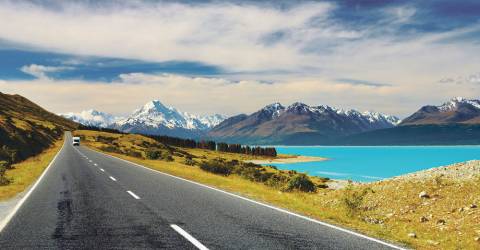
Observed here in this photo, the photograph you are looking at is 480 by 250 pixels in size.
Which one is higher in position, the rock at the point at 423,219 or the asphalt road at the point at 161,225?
the asphalt road at the point at 161,225

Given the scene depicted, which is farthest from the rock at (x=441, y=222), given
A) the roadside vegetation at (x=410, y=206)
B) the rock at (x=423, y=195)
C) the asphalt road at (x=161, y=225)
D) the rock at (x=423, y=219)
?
the asphalt road at (x=161, y=225)

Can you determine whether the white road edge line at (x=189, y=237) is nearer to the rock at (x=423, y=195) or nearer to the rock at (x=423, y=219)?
the rock at (x=423, y=219)

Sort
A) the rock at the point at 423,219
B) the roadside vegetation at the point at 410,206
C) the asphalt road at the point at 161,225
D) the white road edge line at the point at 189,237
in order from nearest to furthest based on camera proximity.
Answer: the white road edge line at the point at 189,237 → the asphalt road at the point at 161,225 → the roadside vegetation at the point at 410,206 → the rock at the point at 423,219

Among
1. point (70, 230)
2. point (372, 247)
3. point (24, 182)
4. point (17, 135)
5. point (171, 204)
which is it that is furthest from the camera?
point (17, 135)

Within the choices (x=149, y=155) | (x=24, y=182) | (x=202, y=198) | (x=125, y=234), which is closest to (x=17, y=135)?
(x=149, y=155)

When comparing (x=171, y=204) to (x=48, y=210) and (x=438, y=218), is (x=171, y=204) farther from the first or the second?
(x=438, y=218)

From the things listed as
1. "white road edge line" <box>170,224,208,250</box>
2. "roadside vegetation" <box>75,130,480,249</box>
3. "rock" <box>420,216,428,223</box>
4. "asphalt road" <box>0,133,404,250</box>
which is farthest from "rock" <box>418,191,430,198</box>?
"white road edge line" <box>170,224,208,250</box>

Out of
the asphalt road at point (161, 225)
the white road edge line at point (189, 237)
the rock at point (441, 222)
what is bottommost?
the rock at point (441, 222)

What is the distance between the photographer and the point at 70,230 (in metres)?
10.2

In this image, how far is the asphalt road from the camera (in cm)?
900

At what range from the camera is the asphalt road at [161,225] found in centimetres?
900

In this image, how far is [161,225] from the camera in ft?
35.9

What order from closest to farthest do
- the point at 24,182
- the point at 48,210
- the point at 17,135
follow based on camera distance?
the point at 48,210
the point at 24,182
the point at 17,135

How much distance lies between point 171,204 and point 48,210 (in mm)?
3900
